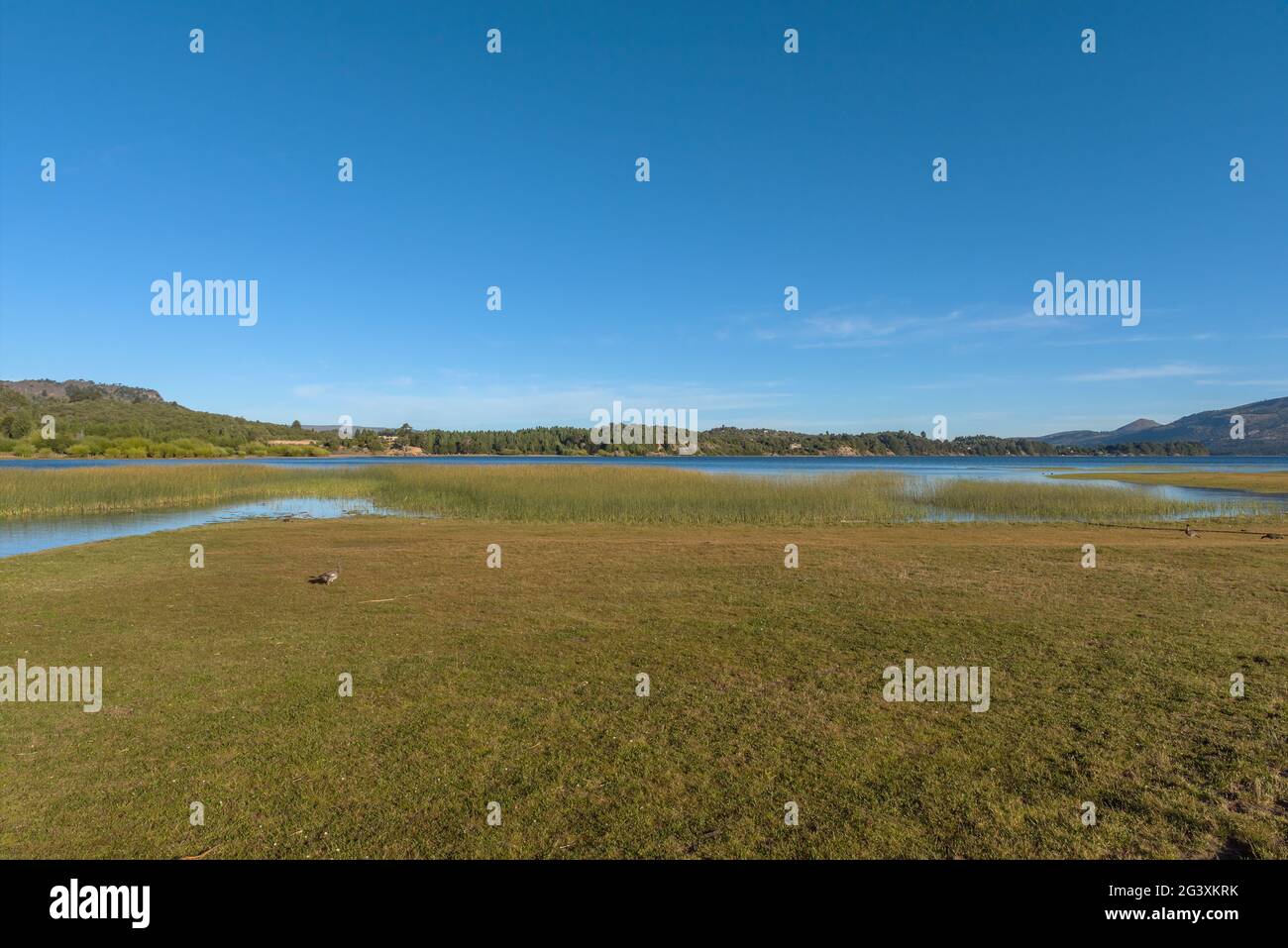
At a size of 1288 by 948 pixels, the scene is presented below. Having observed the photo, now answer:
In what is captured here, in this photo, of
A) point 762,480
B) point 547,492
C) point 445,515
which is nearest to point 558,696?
point 445,515

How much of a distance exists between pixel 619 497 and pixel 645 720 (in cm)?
2665

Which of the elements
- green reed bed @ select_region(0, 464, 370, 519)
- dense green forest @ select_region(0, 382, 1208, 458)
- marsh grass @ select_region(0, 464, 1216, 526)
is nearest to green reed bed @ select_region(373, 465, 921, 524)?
marsh grass @ select_region(0, 464, 1216, 526)

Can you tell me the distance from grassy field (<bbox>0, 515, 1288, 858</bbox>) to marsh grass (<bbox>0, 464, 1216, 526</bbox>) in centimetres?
1627

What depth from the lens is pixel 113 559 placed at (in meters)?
16.4

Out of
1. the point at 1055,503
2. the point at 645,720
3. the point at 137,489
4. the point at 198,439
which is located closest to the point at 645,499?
the point at 1055,503

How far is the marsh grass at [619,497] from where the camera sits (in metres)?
30.0

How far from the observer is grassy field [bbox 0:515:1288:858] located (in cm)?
458

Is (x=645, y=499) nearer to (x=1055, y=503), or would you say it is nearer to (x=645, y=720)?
(x=1055, y=503)

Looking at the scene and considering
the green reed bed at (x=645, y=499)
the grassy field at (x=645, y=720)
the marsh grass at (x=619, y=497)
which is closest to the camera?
the grassy field at (x=645, y=720)

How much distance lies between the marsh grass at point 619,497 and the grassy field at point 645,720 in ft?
53.4

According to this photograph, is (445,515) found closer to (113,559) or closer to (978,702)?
(113,559)

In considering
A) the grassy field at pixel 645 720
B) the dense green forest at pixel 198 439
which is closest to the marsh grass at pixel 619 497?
the grassy field at pixel 645 720

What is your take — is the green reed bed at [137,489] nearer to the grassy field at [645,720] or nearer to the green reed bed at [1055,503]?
the grassy field at [645,720]
